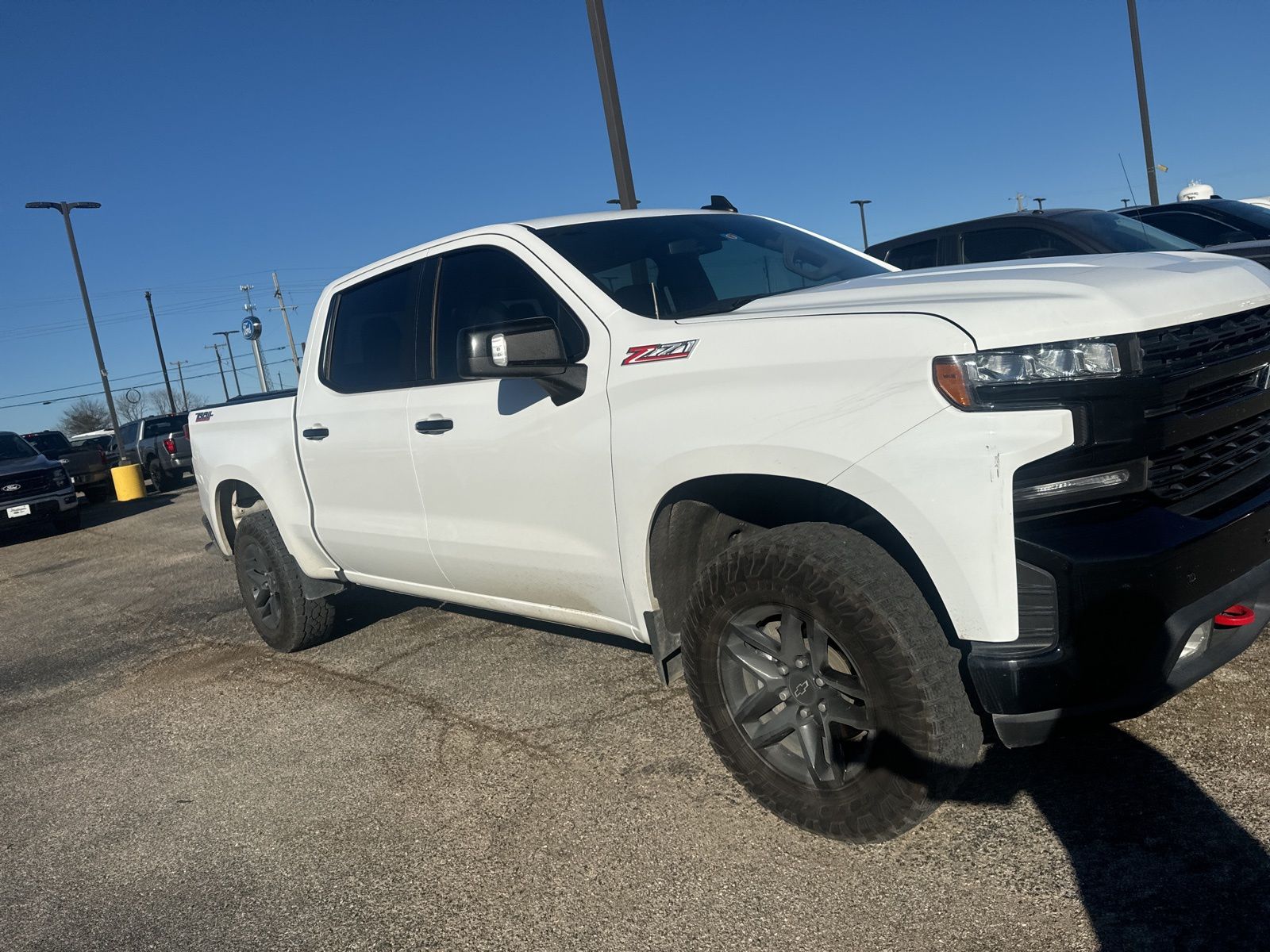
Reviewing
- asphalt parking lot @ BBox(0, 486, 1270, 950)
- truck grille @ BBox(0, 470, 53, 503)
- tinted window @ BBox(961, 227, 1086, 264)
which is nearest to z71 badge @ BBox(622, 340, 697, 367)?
asphalt parking lot @ BBox(0, 486, 1270, 950)

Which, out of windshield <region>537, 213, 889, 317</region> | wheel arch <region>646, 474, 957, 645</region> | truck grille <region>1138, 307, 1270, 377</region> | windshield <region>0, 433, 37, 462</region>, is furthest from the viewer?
windshield <region>0, 433, 37, 462</region>

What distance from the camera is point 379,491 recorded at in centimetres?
425

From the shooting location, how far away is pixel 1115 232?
690cm

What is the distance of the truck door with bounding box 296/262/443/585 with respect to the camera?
4.10 m

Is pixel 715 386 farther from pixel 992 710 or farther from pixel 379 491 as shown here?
pixel 379 491

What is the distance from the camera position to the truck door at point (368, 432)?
4.10m

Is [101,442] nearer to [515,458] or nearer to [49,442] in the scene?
[49,442]

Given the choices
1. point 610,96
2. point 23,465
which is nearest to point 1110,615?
point 610,96

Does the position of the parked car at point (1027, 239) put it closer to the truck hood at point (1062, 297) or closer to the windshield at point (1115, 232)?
Result: the windshield at point (1115, 232)

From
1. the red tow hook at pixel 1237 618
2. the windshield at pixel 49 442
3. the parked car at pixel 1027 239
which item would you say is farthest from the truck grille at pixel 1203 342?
the windshield at pixel 49 442

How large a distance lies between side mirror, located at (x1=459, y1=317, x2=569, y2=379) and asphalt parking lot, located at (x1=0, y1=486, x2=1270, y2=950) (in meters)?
1.41

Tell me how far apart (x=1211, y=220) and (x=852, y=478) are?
8.23m

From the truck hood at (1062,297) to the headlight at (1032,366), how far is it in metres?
0.02

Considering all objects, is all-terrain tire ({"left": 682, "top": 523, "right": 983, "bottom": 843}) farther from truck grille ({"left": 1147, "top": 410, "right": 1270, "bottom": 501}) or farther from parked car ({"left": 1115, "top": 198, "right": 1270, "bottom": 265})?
parked car ({"left": 1115, "top": 198, "right": 1270, "bottom": 265})
